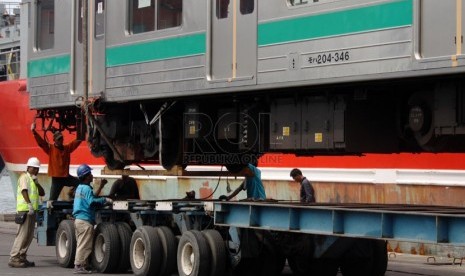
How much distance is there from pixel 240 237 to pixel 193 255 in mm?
644

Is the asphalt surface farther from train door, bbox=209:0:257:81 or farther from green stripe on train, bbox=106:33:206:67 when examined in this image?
train door, bbox=209:0:257:81

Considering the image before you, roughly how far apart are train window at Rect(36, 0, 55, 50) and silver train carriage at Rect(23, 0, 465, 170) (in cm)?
3

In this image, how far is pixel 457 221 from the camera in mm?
9508

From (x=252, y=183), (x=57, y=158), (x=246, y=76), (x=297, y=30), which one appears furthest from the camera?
(x=57, y=158)

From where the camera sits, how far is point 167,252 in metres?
13.1

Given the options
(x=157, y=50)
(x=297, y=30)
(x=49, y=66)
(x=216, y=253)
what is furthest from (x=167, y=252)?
(x=49, y=66)

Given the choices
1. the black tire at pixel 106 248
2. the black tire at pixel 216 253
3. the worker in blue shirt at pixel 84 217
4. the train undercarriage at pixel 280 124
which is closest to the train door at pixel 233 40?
the train undercarriage at pixel 280 124

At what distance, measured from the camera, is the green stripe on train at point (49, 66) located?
15125 millimetres

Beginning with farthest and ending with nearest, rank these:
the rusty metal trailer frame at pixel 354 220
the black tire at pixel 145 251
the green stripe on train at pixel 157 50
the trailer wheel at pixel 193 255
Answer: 1. the black tire at pixel 145 251
2. the green stripe on train at pixel 157 50
3. the trailer wheel at pixel 193 255
4. the rusty metal trailer frame at pixel 354 220

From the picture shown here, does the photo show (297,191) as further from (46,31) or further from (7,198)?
Result: (7,198)

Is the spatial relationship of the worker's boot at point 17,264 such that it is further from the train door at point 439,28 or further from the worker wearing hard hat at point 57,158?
the train door at point 439,28

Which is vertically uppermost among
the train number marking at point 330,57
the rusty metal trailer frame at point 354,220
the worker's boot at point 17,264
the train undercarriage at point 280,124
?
the train number marking at point 330,57

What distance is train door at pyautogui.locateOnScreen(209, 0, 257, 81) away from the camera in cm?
1166

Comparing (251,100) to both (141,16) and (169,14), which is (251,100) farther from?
(141,16)
